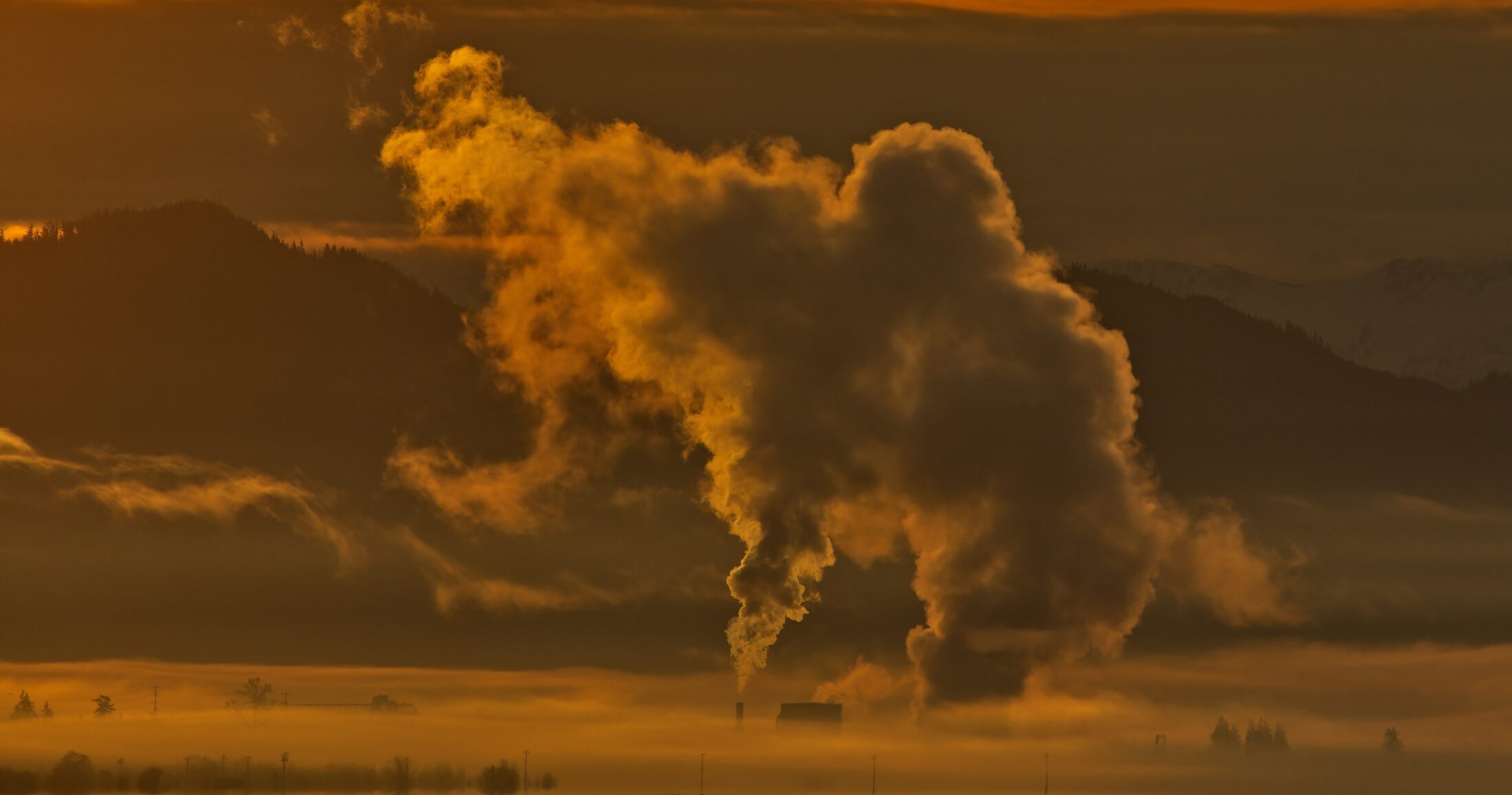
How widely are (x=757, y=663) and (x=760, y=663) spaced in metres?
0.25

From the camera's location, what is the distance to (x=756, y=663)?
200 metres

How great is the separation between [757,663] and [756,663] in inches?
1.7

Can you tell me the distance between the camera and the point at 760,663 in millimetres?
199750

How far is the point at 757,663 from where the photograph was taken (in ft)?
656
